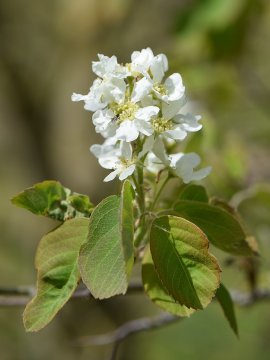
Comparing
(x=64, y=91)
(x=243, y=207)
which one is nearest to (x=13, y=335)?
(x=64, y=91)

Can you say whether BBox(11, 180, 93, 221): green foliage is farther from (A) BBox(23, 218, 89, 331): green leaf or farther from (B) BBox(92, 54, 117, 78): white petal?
(B) BBox(92, 54, 117, 78): white petal

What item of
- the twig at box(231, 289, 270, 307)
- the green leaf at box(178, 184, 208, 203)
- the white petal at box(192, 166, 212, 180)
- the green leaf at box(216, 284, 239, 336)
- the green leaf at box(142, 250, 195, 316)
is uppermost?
the white petal at box(192, 166, 212, 180)

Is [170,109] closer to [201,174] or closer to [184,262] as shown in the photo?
[201,174]

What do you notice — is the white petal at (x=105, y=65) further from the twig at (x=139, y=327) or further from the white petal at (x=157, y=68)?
the twig at (x=139, y=327)

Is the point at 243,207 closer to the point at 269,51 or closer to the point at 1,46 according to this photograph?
the point at 1,46

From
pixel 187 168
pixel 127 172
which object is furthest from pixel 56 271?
pixel 187 168

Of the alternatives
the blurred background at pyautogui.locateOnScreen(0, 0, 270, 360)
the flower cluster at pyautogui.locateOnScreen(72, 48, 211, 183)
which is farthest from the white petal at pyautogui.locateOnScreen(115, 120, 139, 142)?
the blurred background at pyautogui.locateOnScreen(0, 0, 270, 360)

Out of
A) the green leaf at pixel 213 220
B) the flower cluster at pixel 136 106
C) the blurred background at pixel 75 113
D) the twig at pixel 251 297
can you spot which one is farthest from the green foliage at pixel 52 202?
the blurred background at pixel 75 113
